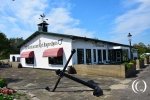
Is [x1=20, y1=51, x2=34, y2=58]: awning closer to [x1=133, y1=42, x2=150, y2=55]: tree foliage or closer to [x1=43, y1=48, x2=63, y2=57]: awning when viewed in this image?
[x1=43, y1=48, x2=63, y2=57]: awning

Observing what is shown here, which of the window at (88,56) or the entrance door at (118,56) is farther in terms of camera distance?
the entrance door at (118,56)

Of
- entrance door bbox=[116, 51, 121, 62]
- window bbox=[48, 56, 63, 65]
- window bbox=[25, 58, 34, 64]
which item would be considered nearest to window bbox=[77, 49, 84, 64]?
window bbox=[48, 56, 63, 65]

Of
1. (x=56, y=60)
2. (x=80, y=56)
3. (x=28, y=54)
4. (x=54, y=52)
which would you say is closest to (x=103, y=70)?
(x=80, y=56)

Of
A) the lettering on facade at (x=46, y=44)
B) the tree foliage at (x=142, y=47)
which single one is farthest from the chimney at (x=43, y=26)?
the tree foliage at (x=142, y=47)

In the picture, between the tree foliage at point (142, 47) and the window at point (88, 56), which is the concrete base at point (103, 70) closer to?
the window at point (88, 56)

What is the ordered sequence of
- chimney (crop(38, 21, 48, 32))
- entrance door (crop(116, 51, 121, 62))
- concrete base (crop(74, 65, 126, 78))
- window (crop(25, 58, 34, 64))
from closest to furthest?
concrete base (crop(74, 65, 126, 78))
chimney (crop(38, 21, 48, 32))
window (crop(25, 58, 34, 64))
entrance door (crop(116, 51, 121, 62))

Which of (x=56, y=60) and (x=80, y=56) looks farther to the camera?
(x=56, y=60)

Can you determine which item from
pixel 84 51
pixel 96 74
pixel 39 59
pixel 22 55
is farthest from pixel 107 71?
pixel 22 55

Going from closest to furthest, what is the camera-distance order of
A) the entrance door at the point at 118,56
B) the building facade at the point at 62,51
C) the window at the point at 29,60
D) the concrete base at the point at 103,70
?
1. the concrete base at the point at 103,70
2. the building facade at the point at 62,51
3. the window at the point at 29,60
4. the entrance door at the point at 118,56

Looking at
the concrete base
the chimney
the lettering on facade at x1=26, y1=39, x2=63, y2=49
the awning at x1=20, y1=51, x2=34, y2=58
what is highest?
the chimney

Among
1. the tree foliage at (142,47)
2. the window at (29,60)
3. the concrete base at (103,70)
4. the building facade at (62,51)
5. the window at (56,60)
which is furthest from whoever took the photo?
the tree foliage at (142,47)

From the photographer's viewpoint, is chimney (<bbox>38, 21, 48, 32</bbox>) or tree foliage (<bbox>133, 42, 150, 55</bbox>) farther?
tree foliage (<bbox>133, 42, 150, 55</bbox>)

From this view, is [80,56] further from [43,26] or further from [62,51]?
[43,26]

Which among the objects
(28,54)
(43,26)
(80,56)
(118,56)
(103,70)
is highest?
(43,26)
